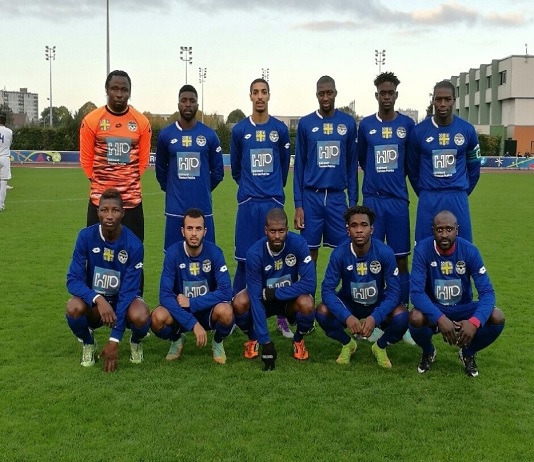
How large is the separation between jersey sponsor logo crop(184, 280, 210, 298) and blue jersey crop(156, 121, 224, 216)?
95 centimetres

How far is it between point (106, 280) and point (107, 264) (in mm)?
120

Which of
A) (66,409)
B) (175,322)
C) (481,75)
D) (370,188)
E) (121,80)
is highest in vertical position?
(481,75)

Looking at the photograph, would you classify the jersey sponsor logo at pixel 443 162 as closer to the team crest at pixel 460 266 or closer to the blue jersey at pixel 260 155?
the team crest at pixel 460 266

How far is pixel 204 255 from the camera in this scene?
15.9 ft

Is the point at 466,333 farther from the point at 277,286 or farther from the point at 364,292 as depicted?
the point at 277,286

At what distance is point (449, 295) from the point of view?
15.1 ft

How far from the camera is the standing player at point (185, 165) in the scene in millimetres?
5570

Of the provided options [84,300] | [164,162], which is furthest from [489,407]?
[164,162]

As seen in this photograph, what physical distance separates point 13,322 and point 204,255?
2.03 metres

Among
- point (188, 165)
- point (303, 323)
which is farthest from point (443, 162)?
point (188, 165)

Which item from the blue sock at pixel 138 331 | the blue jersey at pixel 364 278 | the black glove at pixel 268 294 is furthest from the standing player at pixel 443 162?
the blue sock at pixel 138 331

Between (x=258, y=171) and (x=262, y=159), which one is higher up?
(x=262, y=159)

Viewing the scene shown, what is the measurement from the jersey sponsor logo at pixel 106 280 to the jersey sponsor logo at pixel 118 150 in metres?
1.01

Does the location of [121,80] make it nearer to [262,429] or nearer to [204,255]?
[204,255]
